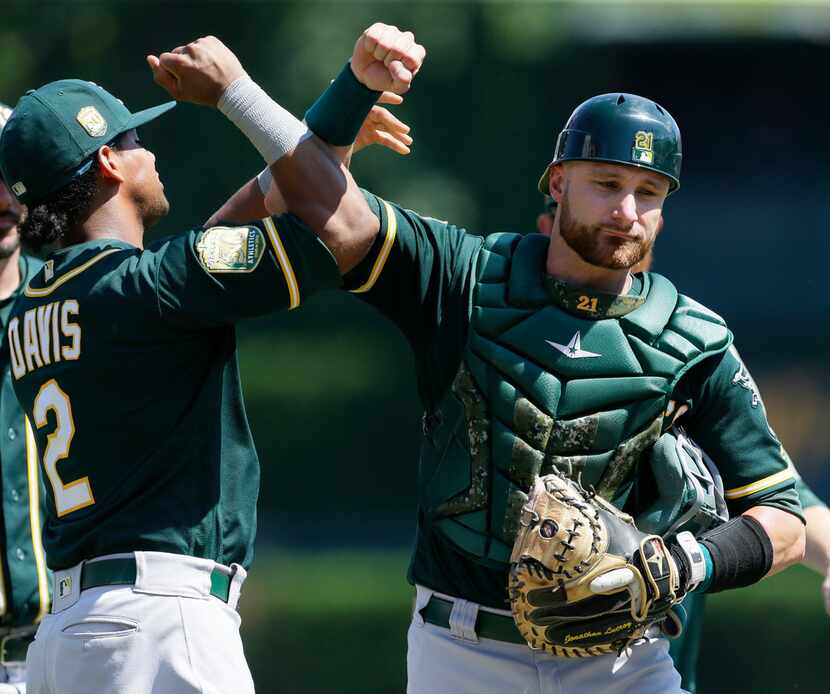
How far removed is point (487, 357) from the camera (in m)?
3.26

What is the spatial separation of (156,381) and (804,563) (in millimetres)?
2072

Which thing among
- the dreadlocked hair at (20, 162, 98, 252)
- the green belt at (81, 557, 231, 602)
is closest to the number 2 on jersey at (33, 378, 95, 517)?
the green belt at (81, 557, 231, 602)

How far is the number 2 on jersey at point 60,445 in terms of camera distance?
123 inches

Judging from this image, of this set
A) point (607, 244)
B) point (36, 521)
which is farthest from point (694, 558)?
point (36, 521)

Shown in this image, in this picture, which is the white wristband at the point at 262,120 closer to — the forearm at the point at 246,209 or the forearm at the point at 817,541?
the forearm at the point at 246,209

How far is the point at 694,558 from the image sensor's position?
10.4 feet

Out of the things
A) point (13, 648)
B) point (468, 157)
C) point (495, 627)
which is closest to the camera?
point (495, 627)

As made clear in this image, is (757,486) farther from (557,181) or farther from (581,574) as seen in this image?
(557,181)

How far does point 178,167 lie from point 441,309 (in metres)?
8.77

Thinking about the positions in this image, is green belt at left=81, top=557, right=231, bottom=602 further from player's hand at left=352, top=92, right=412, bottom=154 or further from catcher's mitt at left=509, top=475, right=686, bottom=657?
player's hand at left=352, top=92, right=412, bottom=154

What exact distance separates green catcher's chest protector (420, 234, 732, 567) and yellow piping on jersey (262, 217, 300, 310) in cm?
47

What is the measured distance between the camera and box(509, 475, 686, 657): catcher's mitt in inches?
118

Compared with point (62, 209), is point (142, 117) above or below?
above

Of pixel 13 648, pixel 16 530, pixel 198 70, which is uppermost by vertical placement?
pixel 198 70
